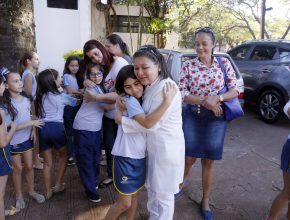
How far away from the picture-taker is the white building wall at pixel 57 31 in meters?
10.8

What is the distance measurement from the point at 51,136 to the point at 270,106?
5.19 metres

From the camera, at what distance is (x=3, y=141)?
2506mm

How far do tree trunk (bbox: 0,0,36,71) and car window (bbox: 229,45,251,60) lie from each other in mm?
5264

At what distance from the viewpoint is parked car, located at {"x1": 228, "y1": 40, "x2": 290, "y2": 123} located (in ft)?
21.7

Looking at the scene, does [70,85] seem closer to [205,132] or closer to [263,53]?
[205,132]

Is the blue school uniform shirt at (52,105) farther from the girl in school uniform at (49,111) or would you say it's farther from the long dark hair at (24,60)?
the long dark hair at (24,60)

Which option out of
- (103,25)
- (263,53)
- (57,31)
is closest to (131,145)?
(263,53)

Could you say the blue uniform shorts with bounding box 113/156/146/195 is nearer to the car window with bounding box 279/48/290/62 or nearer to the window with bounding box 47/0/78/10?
the car window with bounding box 279/48/290/62

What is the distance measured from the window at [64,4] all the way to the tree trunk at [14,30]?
721cm

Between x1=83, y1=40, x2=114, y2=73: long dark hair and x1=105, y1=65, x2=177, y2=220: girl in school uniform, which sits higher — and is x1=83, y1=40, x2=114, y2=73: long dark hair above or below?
above

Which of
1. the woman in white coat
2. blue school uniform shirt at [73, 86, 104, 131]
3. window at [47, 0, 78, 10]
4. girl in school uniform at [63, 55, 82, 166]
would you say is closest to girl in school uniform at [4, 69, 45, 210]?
blue school uniform shirt at [73, 86, 104, 131]

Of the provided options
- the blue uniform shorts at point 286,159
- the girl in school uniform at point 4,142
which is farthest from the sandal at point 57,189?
the blue uniform shorts at point 286,159

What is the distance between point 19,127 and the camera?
289 centimetres

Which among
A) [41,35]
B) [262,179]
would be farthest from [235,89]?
[41,35]
